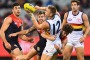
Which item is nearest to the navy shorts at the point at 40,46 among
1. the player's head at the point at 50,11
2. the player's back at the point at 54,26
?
the player's back at the point at 54,26

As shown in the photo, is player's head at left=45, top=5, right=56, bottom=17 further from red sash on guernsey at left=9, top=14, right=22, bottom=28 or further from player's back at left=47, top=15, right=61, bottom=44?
red sash on guernsey at left=9, top=14, right=22, bottom=28

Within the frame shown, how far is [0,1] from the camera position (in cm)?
2197

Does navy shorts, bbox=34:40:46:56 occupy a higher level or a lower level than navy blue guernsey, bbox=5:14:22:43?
lower

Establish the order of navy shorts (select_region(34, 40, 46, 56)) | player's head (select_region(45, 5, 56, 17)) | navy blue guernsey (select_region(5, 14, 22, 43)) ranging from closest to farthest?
player's head (select_region(45, 5, 56, 17)) → navy shorts (select_region(34, 40, 46, 56)) → navy blue guernsey (select_region(5, 14, 22, 43))

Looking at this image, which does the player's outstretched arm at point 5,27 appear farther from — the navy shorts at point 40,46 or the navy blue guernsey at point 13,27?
the navy shorts at point 40,46

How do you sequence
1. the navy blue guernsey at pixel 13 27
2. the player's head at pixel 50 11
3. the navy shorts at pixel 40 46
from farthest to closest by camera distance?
the navy blue guernsey at pixel 13 27 → the navy shorts at pixel 40 46 → the player's head at pixel 50 11

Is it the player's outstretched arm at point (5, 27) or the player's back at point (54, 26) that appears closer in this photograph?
the player's back at point (54, 26)

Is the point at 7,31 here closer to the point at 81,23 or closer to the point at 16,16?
the point at 16,16

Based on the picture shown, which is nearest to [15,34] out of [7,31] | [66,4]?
[7,31]

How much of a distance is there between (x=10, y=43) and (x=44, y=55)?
4.60 ft

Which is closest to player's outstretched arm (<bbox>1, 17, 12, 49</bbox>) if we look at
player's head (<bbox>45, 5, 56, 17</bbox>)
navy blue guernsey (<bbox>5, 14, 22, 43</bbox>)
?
navy blue guernsey (<bbox>5, 14, 22, 43</bbox>)

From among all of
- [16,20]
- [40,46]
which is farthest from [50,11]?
[16,20]

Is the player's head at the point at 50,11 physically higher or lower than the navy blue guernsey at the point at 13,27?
higher

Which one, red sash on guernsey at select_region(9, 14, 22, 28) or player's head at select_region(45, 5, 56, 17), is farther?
red sash on guernsey at select_region(9, 14, 22, 28)
